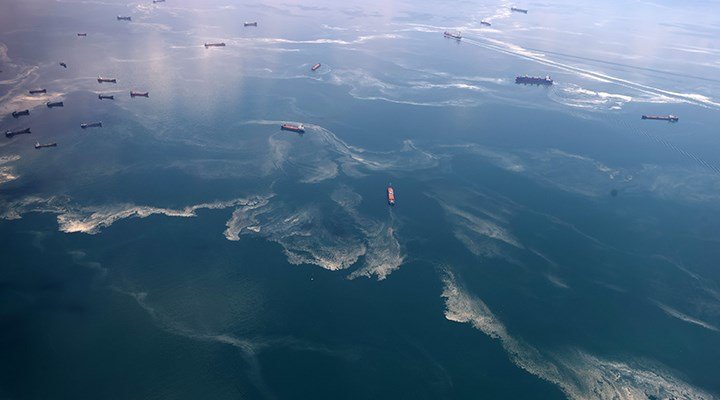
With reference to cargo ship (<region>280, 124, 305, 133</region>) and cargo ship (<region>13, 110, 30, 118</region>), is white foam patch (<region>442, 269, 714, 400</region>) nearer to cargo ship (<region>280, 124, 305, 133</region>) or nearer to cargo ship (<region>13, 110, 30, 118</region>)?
cargo ship (<region>280, 124, 305, 133</region>)

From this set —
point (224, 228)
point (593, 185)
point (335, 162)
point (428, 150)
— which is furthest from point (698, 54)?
point (224, 228)

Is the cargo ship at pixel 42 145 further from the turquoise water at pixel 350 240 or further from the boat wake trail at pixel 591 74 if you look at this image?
the boat wake trail at pixel 591 74

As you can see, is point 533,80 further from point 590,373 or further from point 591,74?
point 590,373

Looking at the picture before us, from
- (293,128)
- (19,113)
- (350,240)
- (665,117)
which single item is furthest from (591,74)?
(19,113)

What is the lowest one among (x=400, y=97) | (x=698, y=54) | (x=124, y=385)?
(x=124, y=385)

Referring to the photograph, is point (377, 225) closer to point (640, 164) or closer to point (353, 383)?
point (353, 383)

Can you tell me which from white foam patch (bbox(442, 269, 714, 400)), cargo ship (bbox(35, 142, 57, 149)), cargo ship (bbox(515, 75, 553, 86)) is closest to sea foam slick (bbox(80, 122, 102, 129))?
cargo ship (bbox(35, 142, 57, 149))
